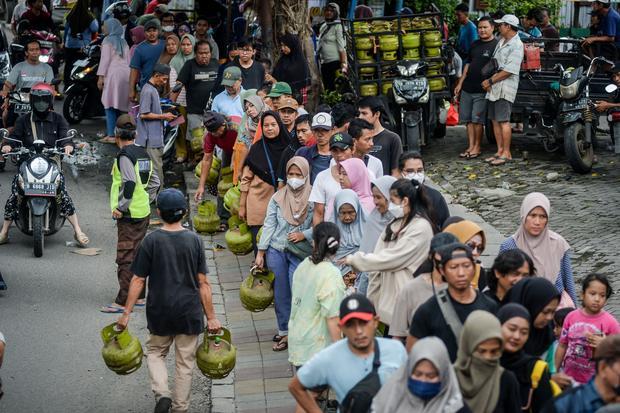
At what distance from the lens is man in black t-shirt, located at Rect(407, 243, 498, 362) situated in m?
6.68

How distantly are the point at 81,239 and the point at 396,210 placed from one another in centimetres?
595

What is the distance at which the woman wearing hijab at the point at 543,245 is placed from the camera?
8.23 meters

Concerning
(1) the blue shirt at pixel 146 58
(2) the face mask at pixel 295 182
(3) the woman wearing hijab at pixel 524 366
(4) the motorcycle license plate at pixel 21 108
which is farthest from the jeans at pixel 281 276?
(1) the blue shirt at pixel 146 58

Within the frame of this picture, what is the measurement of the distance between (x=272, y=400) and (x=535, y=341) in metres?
2.86

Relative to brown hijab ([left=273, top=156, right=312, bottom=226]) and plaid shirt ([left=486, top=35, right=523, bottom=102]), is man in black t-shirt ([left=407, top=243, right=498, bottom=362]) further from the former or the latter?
plaid shirt ([left=486, top=35, right=523, bottom=102])

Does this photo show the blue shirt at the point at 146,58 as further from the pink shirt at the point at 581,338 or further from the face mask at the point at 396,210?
the pink shirt at the point at 581,338

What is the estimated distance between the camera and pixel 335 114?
11.6 metres

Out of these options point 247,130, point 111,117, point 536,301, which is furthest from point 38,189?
point 536,301

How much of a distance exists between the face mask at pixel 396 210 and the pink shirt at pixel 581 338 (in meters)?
1.41

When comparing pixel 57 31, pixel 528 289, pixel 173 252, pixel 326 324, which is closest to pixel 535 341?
pixel 528 289

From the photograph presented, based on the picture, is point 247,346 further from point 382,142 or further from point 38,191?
point 38,191

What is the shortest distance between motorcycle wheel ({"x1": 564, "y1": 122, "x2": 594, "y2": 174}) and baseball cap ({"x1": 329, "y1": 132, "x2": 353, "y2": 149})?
558 centimetres

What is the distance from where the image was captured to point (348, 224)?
364 inches

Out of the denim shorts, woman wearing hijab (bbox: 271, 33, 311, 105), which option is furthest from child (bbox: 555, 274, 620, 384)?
woman wearing hijab (bbox: 271, 33, 311, 105)
